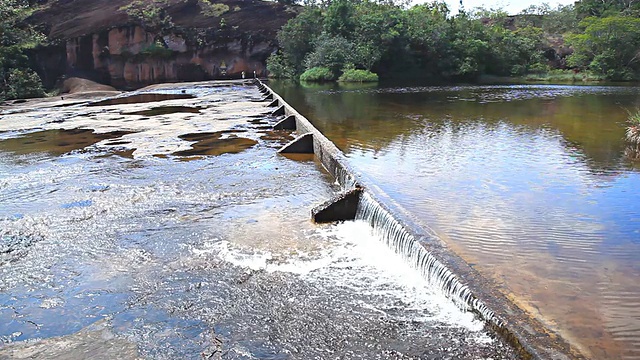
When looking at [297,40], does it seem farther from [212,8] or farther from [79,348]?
[79,348]

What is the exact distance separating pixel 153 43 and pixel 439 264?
177 feet

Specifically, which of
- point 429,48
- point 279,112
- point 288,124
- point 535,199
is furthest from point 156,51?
point 535,199

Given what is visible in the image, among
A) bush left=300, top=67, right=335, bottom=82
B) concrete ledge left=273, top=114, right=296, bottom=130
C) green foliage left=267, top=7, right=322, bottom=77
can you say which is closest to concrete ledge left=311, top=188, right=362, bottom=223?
concrete ledge left=273, top=114, right=296, bottom=130

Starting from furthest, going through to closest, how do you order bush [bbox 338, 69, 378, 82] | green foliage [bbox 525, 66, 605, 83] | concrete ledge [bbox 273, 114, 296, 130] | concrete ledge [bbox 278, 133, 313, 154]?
bush [bbox 338, 69, 378, 82], green foliage [bbox 525, 66, 605, 83], concrete ledge [bbox 273, 114, 296, 130], concrete ledge [bbox 278, 133, 313, 154]

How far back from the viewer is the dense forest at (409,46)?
45000mm

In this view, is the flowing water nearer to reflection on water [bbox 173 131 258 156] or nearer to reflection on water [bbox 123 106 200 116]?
reflection on water [bbox 173 131 258 156]

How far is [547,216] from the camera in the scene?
7824 mm

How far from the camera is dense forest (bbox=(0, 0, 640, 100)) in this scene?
45000 millimetres

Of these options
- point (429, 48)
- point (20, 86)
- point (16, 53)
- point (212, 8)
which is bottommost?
point (20, 86)

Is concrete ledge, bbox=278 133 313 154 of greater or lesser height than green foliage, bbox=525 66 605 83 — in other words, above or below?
below

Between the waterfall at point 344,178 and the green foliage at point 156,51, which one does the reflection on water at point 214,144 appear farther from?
the green foliage at point 156,51

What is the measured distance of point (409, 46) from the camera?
49969 millimetres

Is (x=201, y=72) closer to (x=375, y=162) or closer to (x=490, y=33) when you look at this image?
(x=490, y=33)

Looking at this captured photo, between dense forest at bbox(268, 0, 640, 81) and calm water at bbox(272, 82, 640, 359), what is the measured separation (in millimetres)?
29283
